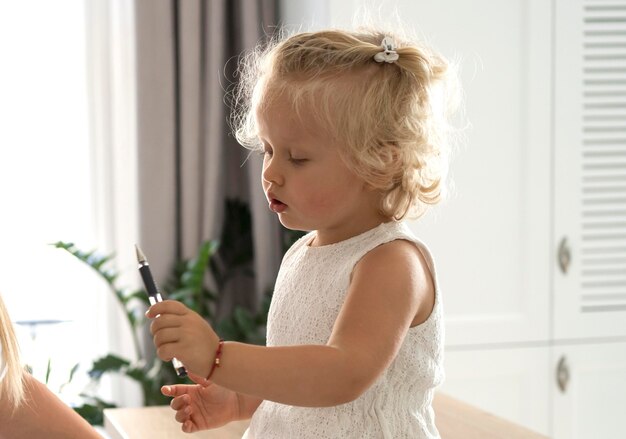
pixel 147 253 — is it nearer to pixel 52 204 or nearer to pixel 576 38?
pixel 52 204

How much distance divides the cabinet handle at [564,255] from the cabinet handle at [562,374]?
276 millimetres

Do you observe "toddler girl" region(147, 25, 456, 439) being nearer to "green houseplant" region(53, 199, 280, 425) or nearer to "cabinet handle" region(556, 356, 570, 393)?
"green houseplant" region(53, 199, 280, 425)

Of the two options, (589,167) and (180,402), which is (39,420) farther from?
(589,167)

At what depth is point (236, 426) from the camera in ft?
5.45

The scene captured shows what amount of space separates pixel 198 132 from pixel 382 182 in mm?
2309

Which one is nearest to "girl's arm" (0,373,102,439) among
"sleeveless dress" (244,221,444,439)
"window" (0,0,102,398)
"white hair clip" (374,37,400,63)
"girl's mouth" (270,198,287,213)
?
"sleeveless dress" (244,221,444,439)

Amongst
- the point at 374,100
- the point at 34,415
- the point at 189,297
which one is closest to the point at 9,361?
the point at 34,415

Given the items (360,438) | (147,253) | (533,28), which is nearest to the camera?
(360,438)

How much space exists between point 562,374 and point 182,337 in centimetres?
239

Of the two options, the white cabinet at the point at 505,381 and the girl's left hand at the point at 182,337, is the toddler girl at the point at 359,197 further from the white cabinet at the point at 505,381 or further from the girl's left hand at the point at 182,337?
the white cabinet at the point at 505,381

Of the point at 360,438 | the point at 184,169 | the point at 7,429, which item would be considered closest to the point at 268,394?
the point at 360,438

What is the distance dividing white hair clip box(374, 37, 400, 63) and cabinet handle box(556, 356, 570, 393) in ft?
7.02

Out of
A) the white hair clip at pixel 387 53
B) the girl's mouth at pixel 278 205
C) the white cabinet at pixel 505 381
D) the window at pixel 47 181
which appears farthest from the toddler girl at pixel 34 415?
the window at pixel 47 181

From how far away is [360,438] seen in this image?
1.21m
